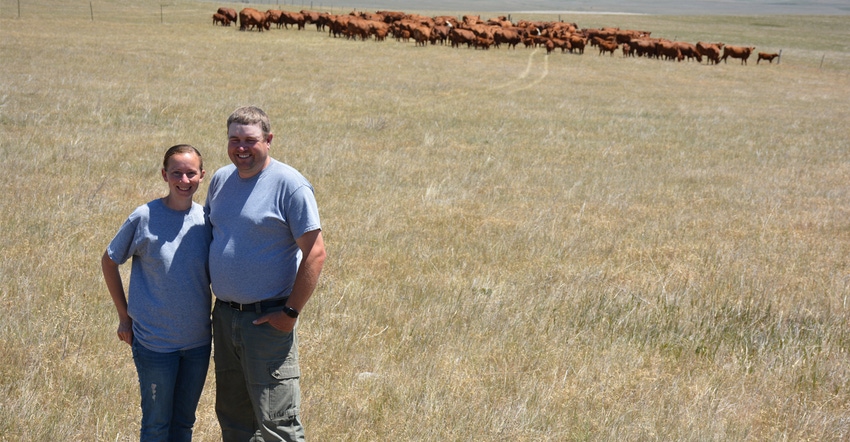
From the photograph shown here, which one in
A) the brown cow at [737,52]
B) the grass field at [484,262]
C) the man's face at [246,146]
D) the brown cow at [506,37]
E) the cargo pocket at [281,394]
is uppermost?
the brown cow at [506,37]

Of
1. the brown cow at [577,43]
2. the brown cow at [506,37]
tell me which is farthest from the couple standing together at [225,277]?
the brown cow at [506,37]

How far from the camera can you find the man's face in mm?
3830

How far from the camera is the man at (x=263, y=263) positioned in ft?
12.6

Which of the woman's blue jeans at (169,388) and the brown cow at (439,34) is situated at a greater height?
the brown cow at (439,34)

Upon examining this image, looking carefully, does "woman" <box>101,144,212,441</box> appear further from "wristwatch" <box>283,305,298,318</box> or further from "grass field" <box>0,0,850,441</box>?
"grass field" <box>0,0,850,441</box>

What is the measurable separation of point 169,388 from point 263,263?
0.78m

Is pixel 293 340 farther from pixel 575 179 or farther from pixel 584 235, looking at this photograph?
pixel 575 179

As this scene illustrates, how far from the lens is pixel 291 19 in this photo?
54.1m

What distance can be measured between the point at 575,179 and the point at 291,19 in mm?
44447

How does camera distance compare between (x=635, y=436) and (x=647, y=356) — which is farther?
(x=647, y=356)

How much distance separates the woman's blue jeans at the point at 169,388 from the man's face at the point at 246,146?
3.24 ft

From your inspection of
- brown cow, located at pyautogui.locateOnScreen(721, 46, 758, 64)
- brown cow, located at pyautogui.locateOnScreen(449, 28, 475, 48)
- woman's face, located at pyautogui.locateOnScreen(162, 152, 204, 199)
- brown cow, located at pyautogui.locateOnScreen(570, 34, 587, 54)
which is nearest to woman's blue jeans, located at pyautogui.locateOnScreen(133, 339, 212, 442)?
woman's face, located at pyautogui.locateOnScreen(162, 152, 204, 199)

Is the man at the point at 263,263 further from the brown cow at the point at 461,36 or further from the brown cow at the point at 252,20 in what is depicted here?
the brown cow at the point at 252,20

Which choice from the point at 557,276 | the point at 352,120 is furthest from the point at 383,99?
the point at 557,276
